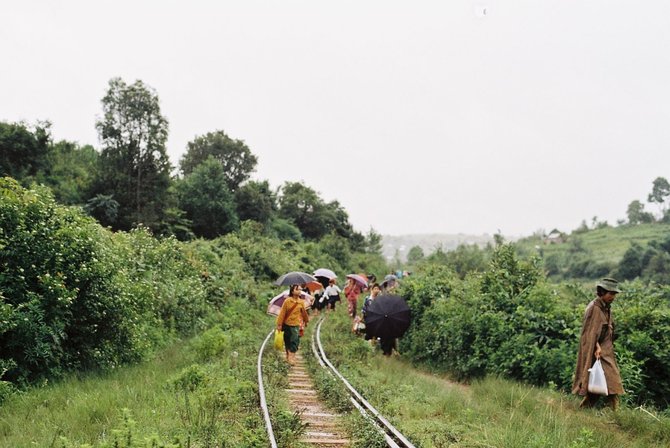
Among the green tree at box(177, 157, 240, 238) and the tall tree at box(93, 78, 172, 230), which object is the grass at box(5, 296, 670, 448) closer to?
the tall tree at box(93, 78, 172, 230)

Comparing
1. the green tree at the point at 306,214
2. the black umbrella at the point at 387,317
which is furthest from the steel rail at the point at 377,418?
the green tree at the point at 306,214

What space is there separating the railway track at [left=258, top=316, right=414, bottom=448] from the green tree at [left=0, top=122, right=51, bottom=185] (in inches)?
1147

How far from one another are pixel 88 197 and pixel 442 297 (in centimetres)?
2863

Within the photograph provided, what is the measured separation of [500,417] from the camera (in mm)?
7406

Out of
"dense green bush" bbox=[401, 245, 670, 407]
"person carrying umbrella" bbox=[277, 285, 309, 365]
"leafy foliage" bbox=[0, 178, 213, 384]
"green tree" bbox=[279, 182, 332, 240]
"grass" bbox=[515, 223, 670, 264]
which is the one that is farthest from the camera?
"grass" bbox=[515, 223, 670, 264]

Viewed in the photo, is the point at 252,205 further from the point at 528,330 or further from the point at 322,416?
the point at 322,416

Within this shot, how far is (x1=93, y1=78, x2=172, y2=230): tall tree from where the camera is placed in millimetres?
35531

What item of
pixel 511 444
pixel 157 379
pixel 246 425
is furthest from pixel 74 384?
pixel 511 444

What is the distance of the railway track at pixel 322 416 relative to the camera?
6082mm

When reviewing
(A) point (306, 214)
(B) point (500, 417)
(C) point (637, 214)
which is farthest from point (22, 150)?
(C) point (637, 214)

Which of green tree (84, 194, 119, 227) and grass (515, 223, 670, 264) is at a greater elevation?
green tree (84, 194, 119, 227)

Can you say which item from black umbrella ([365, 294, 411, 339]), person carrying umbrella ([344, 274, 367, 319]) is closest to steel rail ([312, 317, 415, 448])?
black umbrella ([365, 294, 411, 339])

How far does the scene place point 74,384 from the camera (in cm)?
908

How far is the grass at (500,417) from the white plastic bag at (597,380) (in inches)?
11.7
